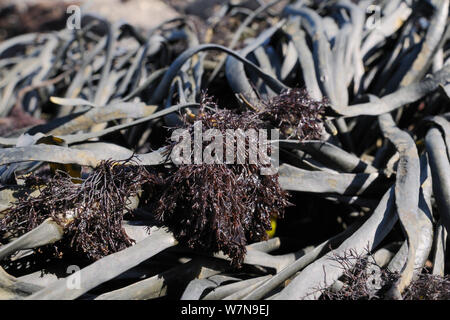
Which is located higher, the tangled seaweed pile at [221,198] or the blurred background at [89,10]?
the blurred background at [89,10]

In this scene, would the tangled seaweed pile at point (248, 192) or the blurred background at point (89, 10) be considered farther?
the blurred background at point (89, 10)

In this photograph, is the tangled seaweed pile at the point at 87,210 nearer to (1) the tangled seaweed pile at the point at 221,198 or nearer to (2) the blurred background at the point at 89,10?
(1) the tangled seaweed pile at the point at 221,198

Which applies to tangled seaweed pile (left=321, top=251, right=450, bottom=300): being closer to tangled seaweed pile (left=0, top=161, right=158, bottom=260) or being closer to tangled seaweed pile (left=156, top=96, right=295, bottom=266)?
tangled seaweed pile (left=156, top=96, right=295, bottom=266)

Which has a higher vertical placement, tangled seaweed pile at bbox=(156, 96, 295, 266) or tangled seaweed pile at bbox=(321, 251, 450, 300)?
tangled seaweed pile at bbox=(156, 96, 295, 266)

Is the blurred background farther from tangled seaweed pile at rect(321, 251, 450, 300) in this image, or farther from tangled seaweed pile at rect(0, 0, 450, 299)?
tangled seaweed pile at rect(321, 251, 450, 300)

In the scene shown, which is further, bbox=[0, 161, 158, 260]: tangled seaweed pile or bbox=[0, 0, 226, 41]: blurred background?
bbox=[0, 0, 226, 41]: blurred background

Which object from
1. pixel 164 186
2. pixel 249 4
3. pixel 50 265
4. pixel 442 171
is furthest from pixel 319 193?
pixel 249 4

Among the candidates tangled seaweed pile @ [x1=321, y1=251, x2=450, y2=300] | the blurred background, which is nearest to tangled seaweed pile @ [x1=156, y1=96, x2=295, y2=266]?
tangled seaweed pile @ [x1=321, y1=251, x2=450, y2=300]

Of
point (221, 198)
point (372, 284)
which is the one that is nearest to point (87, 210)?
point (221, 198)

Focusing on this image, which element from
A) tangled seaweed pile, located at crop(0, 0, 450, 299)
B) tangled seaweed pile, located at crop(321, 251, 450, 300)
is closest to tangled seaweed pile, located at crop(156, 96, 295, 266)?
tangled seaweed pile, located at crop(0, 0, 450, 299)

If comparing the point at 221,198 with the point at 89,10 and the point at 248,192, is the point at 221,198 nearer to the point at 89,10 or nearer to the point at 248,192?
the point at 248,192

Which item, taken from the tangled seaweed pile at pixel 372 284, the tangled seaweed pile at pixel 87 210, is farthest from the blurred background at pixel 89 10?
the tangled seaweed pile at pixel 372 284

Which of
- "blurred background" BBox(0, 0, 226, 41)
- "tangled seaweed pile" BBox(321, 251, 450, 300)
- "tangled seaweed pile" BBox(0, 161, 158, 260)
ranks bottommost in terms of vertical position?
"tangled seaweed pile" BBox(321, 251, 450, 300)
